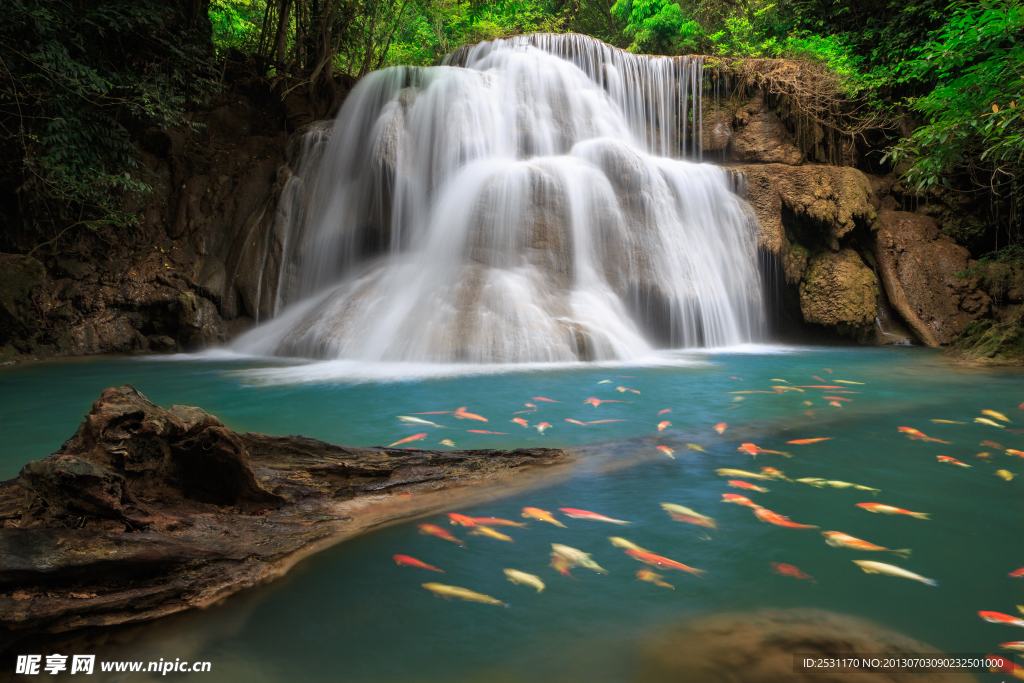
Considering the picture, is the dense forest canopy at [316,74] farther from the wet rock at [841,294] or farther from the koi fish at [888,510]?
the koi fish at [888,510]

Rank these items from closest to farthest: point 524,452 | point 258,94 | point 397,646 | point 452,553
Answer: point 397,646
point 452,553
point 524,452
point 258,94

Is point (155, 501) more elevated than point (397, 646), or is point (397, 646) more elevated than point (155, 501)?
point (155, 501)

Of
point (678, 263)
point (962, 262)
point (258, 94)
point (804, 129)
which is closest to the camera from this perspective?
point (678, 263)

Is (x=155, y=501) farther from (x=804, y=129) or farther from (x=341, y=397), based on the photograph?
(x=804, y=129)

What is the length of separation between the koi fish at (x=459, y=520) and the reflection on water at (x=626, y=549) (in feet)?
0.23

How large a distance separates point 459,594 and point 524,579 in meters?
0.25

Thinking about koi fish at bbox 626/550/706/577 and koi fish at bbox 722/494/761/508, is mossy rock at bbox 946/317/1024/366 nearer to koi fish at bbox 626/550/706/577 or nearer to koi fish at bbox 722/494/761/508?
koi fish at bbox 722/494/761/508

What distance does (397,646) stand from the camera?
71.2 inches

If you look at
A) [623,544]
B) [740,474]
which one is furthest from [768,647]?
[740,474]

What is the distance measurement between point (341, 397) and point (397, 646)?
13.6ft

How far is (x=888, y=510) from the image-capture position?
2.86 metres

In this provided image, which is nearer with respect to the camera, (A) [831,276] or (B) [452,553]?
(B) [452,553]

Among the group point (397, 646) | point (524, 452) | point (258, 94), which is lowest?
point (397, 646)

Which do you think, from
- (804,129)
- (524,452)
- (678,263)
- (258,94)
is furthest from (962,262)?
(258,94)
